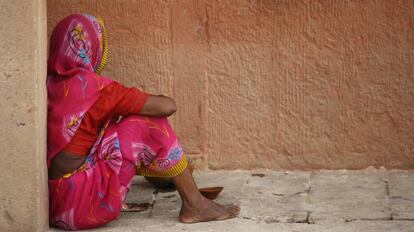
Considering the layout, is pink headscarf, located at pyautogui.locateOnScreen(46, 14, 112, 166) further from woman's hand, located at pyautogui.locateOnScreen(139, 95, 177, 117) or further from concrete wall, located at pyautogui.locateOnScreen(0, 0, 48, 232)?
woman's hand, located at pyautogui.locateOnScreen(139, 95, 177, 117)

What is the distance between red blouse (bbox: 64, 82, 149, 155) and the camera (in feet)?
15.4

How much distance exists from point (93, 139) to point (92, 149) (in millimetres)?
50

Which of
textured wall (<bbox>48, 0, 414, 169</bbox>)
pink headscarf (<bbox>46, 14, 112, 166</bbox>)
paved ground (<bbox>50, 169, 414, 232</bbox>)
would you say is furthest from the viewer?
textured wall (<bbox>48, 0, 414, 169</bbox>)

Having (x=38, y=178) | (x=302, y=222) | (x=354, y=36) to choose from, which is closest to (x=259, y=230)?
(x=302, y=222)

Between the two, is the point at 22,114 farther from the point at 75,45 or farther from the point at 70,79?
the point at 75,45

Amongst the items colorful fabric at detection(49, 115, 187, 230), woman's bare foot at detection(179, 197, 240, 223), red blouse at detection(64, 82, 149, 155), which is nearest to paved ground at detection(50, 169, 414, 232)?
woman's bare foot at detection(179, 197, 240, 223)

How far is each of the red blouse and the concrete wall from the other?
7.6 inches

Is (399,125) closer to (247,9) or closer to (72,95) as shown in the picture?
(247,9)

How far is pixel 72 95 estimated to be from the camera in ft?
15.3

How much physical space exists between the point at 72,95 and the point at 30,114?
0.83 ft

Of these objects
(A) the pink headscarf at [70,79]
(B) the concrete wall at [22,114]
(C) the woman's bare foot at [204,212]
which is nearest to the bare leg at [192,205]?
(C) the woman's bare foot at [204,212]

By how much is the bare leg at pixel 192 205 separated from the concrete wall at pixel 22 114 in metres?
0.69

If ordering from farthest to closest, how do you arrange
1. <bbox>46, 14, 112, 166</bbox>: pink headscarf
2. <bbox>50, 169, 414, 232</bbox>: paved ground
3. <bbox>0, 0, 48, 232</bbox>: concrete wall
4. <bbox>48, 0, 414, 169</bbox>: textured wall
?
<bbox>48, 0, 414, 169</bbox>: textured wall
<bbox>50, 169, 414, 232</bbox>: paved ground
<bbox>46, 14, 112, 166</bbox>: pink headscarf
<bbox>0, 0, 48, 232</bbox>: concrete wall

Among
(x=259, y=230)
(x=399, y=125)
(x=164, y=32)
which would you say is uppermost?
(x=164, y=32)
